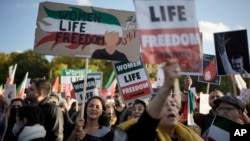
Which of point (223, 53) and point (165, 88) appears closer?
point (165, 88)

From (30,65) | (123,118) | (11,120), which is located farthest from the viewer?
(30,65)

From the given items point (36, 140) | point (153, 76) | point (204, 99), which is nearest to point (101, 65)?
point (153, 76)

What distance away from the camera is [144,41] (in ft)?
8.69

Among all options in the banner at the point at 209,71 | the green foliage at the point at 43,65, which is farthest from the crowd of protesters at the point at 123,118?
the green foliage at the point at 43,65

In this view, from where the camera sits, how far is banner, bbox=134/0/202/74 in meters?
2.63

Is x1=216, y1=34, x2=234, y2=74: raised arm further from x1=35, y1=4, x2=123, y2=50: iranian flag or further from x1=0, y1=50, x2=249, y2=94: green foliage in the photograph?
x1=0, y1=50, x2=249, y2=94: green foliage

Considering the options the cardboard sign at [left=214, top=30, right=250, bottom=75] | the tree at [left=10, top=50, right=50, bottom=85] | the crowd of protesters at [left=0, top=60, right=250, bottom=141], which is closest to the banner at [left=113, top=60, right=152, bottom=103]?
the crowd of protesters at [left=0, top=60, right=250, bottom=141]

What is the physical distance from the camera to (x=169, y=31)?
2.68 m

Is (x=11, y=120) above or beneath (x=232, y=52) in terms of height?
beneath

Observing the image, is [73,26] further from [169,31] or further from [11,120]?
[169,31]

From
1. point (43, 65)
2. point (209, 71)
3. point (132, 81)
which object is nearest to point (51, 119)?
point (132, 81)

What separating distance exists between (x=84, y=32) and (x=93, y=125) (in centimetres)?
162

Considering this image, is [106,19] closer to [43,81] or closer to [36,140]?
[43,81]

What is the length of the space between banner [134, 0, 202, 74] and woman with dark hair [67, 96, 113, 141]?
204 centimetres
